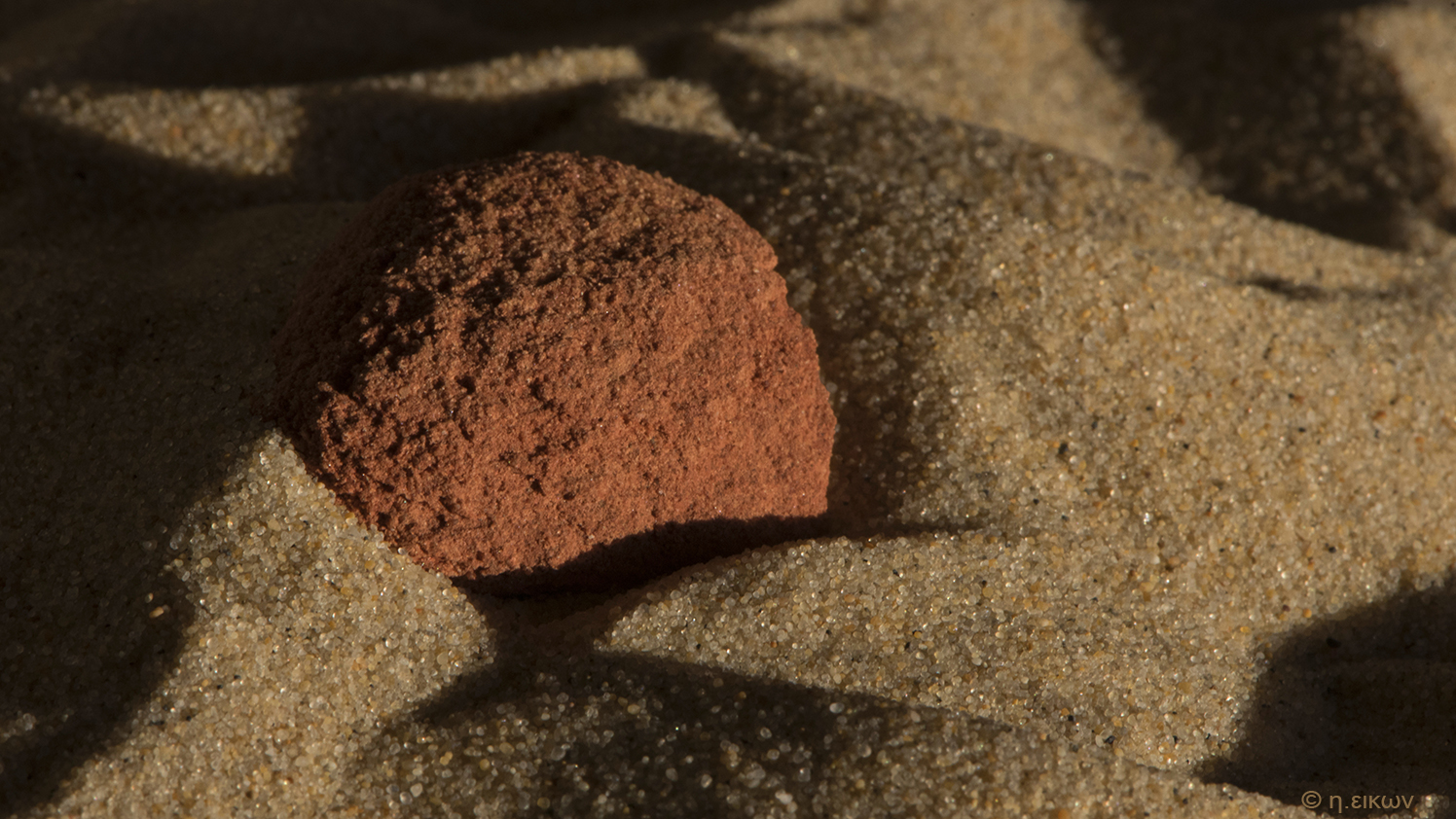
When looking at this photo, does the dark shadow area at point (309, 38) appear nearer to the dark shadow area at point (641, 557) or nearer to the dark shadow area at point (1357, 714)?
the dark shadow area at point (641, 557)

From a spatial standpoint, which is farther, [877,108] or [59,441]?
[877,108]

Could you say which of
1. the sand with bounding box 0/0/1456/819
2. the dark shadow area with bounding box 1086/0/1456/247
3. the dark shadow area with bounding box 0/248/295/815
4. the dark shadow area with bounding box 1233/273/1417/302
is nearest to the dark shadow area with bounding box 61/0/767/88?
the sand with bounding box 0/0/1456/819

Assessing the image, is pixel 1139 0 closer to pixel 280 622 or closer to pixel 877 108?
pixel 877 108

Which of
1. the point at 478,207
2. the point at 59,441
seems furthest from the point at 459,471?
the point at 59,441

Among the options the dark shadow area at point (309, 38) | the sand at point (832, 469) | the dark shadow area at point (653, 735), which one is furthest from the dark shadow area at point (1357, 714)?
the dark shadow area at point (309, 38)

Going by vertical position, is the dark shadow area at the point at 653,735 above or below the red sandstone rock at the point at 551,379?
below

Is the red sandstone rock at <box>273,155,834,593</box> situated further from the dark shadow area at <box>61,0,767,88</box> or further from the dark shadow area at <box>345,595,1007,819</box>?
the dark shadow area at <box>61,0,767,88</box>

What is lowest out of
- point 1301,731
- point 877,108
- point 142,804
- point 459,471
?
point 1301,731
